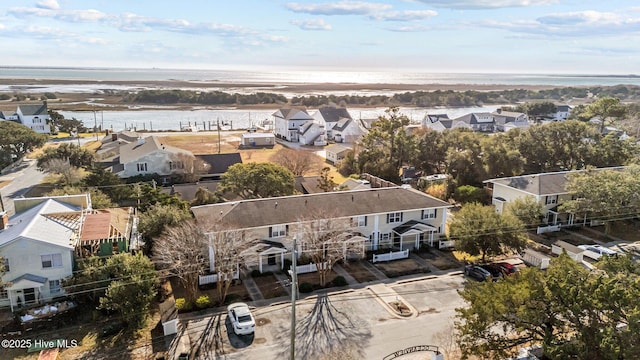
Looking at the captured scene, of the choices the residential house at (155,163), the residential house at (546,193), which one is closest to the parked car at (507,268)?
the residential house at (546,193)

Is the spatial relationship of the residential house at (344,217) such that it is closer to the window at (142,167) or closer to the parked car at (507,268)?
the parked car at (507,268)

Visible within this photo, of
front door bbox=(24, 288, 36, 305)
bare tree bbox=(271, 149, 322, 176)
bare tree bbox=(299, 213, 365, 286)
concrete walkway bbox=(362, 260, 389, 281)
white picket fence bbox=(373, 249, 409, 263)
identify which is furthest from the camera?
bare tree bbox=(271, 149, 322, 176)

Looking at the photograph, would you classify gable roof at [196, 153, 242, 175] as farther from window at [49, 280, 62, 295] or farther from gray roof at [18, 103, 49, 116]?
gray roof at [18, 103, 49, 116]

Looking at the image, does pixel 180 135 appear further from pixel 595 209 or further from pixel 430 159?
pixel 595 209

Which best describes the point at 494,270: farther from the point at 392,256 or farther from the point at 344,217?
the point at 344,217

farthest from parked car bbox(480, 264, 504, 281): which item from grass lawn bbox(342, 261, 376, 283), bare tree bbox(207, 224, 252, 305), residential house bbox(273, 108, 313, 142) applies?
residential house bbox(273, 108, 313, 142)
